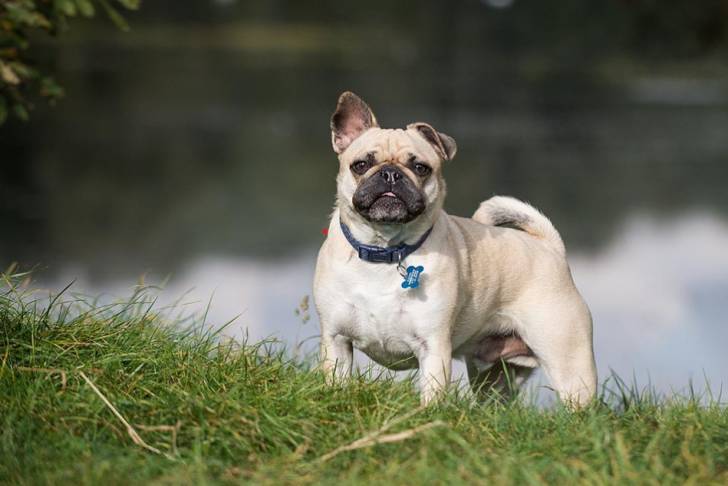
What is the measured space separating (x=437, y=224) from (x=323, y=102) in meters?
23.2

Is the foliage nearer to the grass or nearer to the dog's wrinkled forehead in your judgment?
the grass

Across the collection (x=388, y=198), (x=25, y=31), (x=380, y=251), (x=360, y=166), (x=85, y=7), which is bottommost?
(x=380, y=251)

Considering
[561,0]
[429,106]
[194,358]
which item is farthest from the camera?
[561,0]

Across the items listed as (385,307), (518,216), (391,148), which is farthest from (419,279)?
(518,216)

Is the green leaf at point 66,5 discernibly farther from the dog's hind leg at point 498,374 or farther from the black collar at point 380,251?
the dog's hind leg at point 498,374

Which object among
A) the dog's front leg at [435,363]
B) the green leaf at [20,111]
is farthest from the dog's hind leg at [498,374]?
the green leaf at [20,111]

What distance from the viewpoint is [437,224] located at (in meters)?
5.11

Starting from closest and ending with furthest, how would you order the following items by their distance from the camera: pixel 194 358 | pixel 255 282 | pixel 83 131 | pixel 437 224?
pixel 194 358 < pixel 437 224 < pixel 255 282 < pixel 83 131

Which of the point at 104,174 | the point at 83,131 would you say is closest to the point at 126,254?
the point at 104,174

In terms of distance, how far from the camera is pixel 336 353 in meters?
5.02

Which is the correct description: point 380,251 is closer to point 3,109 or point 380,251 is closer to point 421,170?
point 421,170

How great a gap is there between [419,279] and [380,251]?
0.21 m

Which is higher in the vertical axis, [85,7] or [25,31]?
[85,7]

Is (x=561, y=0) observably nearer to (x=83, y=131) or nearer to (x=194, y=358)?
(x=83, y=131)
